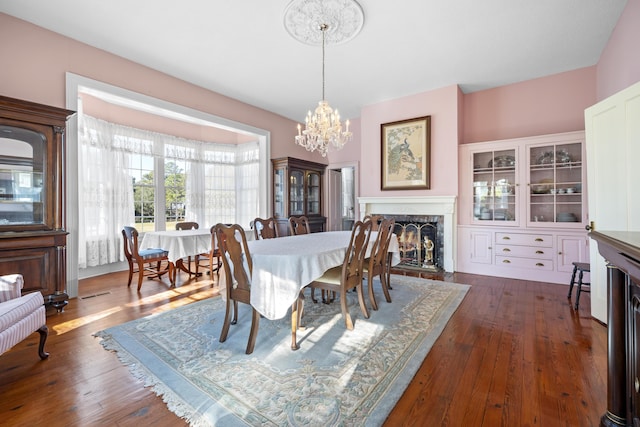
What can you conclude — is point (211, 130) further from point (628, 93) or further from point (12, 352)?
point (628, 93)

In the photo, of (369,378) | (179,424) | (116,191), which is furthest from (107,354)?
(116,191)

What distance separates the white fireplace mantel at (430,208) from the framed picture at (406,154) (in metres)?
0.25

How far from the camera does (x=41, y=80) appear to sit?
3098mm

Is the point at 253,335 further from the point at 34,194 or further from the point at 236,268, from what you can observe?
the point at 34,194

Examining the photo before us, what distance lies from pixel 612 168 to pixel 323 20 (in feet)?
10.1

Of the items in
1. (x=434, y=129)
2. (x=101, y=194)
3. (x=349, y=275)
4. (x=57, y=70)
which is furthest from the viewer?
(x=434, y=129)

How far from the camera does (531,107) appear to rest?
449 centimetres

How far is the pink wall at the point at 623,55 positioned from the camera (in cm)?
264

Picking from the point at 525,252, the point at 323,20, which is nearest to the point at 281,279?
the point at 323,20

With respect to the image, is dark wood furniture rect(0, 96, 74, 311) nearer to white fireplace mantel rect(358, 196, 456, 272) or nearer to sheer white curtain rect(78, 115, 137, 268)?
sheer white curtain rect(78, 115, 137, 268)

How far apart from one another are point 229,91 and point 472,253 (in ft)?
16.2

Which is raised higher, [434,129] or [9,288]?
[434,129]

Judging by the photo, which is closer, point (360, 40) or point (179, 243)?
point (360, 40)

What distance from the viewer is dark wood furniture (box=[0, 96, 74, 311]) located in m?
2.69
